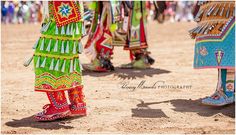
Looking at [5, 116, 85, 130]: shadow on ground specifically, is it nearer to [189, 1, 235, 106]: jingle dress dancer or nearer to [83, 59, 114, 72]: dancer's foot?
[189, 1, 235, 106]: jingle dress dancer

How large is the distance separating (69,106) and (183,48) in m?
7.79

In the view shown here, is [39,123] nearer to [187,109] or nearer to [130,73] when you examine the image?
[187,109]

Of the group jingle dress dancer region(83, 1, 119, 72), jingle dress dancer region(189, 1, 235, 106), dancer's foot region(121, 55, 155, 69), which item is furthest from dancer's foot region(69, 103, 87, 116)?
dancer's foot region(121, 55, 155, 69)

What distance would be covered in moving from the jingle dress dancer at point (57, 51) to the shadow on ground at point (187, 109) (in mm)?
870

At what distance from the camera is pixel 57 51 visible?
5629 mm

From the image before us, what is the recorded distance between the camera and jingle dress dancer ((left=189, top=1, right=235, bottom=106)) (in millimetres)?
5914

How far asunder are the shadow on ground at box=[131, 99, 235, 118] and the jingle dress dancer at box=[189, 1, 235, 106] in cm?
8

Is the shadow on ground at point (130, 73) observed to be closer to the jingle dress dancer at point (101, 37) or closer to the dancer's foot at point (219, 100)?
the jingle dress dancer at point (101, 37)

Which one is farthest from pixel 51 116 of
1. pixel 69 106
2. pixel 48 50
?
pixel 48 50

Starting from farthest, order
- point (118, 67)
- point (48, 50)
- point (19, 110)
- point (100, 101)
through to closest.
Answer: point (118, 67) < point (100, 101) < point (19, 110) < point (48, 50)

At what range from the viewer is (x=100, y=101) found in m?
6.69

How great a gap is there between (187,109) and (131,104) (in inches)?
27.4

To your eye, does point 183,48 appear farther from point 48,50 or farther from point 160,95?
Result: point 48,50
